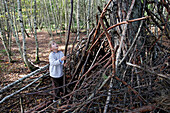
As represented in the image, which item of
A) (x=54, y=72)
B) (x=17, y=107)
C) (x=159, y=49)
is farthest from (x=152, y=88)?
(x=17, y=107)

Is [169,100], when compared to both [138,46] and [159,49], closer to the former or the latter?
[138,46]

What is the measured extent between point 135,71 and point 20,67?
4.98 meters

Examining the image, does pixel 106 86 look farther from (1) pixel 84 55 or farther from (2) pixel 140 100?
(1) pixel 84 55

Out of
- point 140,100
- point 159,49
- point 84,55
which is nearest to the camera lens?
point 140,100

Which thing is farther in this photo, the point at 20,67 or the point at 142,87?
the point at 20,67

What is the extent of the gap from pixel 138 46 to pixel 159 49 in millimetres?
494

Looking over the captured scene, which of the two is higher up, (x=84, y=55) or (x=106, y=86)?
(x=84, y=55)

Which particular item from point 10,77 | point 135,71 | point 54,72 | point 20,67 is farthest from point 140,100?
point 20,67

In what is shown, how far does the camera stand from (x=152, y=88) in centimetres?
161

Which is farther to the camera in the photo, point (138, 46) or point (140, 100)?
point (138, 46)

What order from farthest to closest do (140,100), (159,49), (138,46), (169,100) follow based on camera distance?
(159,49)
(138,46)
(140,100)
(169,100)

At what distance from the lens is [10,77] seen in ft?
14.5

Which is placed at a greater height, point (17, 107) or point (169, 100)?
point (169, 100)

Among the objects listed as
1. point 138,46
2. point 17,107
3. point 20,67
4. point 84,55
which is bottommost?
point 17,107
